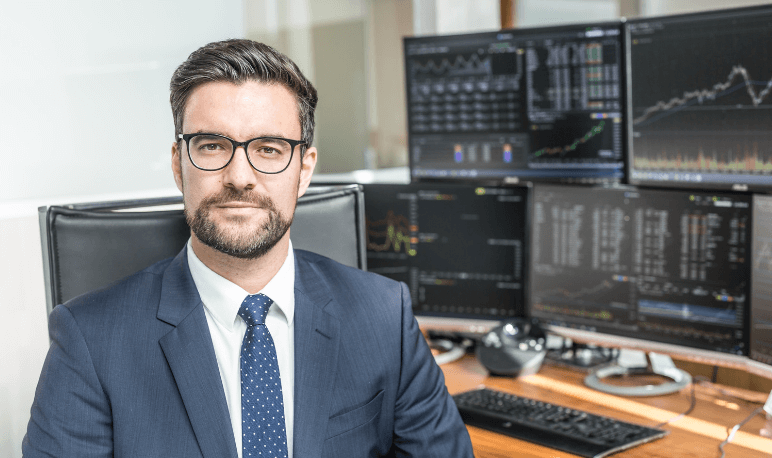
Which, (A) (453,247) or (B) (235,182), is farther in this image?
(A) (453,247)

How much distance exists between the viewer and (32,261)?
61.9 inches

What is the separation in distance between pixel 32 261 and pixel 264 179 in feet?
2.29

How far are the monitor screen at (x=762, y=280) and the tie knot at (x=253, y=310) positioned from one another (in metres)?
1.11

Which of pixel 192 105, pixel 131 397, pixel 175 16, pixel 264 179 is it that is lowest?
pixel 131 397

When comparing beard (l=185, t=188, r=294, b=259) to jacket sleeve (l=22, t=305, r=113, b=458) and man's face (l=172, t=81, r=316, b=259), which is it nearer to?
man's face (l=172, t=81, r=316, b=259)

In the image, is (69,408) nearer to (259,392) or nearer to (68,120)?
(259,392)

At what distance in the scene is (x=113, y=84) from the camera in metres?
2.02

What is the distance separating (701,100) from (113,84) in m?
1.54

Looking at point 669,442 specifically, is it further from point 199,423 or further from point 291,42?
point 291,42

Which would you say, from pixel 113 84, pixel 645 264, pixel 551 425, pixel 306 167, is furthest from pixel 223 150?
pixel 645 264

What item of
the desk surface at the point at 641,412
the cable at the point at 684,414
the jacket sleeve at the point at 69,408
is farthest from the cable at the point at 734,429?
the jacket sleeve at the point at 69,408

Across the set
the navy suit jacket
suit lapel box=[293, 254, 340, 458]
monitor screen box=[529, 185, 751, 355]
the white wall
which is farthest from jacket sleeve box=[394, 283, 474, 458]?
the white wall

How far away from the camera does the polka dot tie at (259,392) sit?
3.83ft

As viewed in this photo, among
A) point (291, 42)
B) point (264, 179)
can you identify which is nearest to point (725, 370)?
point (264, 179)
